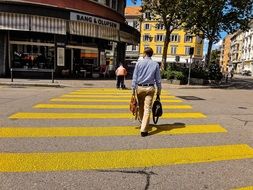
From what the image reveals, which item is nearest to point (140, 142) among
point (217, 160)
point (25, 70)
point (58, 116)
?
point (217, 160)

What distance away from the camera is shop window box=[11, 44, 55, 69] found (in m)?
23.1

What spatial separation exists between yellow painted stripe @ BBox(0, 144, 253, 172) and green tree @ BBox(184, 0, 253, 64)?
64.7ft

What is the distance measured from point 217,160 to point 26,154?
337 centimetres

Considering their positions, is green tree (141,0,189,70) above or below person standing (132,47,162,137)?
above

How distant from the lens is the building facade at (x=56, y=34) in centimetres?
2102

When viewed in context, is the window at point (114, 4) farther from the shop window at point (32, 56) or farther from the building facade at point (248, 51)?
the building facade at point (248, 51)

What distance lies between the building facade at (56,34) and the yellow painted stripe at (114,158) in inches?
673

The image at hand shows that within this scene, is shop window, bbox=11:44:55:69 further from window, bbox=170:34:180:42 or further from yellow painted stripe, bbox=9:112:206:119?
window, bbox=170:34:180:42

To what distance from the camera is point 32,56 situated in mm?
23484

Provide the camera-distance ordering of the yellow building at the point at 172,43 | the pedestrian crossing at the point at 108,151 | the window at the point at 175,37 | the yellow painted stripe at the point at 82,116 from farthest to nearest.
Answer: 1. the window at the point at 175,37
2. the yellow building at the point at 172,43
3. the yellow painted stripe at the point at 82,116
4. the pedestrian crossing at the point at 108,151

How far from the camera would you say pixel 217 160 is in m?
5.71

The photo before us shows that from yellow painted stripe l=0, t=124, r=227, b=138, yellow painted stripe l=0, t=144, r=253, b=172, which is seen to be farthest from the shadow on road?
yellow painted stripe l=0, t=144, r=253, b=172

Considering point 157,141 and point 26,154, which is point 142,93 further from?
point 26,154

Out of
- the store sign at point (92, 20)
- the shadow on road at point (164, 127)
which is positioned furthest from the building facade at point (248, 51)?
the shadow on road at point (164, 127)
